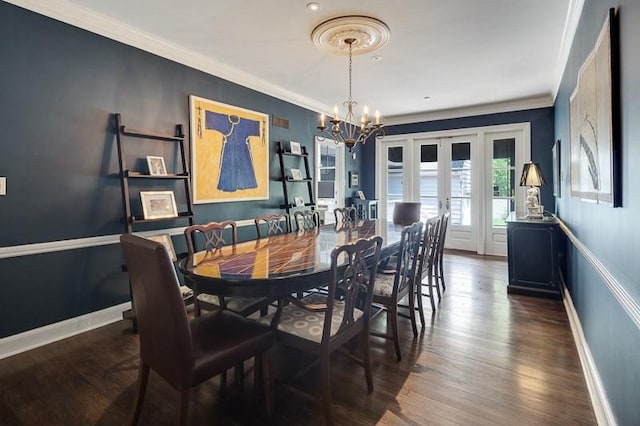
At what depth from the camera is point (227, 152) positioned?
4.17 m

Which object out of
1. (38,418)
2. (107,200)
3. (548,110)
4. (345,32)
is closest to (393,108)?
(548,110)

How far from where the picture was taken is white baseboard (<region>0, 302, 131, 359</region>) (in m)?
2.50

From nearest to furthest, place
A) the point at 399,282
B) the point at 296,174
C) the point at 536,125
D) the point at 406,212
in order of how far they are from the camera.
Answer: the point at 399,282 → the point at 296,174 → the point at 406,212 → the point at 536,125

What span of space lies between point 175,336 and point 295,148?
4.10 m

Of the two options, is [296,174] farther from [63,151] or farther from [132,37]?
[63,151]

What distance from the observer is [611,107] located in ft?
5.09

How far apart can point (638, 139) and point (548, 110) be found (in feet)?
16.9

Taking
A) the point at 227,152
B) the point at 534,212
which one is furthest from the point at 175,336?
the point at 534,212

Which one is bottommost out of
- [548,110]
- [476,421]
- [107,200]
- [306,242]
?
[476,421]

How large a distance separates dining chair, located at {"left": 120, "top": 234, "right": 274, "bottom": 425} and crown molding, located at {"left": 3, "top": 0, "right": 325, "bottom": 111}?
2.26 m

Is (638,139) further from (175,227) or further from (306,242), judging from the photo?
(175,227)

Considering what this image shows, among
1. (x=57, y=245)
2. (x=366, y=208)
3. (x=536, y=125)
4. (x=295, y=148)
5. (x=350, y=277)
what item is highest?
(x=536, y=125)

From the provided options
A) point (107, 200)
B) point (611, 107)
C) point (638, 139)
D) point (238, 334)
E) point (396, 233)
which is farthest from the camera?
point (396, 233)

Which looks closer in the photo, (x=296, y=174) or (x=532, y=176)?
(x=532, y=176)
